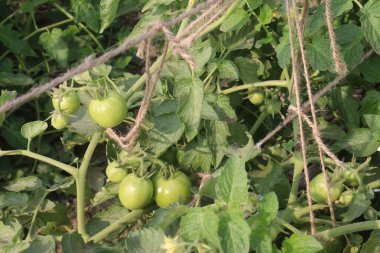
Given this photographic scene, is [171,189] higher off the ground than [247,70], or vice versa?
[247,70]

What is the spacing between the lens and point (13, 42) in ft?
7.89

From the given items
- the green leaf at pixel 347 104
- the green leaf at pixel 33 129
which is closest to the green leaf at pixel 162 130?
the green leaf at pixel 33 129

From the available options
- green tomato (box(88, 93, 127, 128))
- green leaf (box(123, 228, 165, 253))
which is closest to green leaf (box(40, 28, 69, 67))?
green tomato (box(88, 93, 127, 128))

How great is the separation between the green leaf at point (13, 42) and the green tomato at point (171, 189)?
112cm

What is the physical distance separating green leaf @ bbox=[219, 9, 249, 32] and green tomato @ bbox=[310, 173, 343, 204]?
19.3 inches

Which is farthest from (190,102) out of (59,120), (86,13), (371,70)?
(86,13)

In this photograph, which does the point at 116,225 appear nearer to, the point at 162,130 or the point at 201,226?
the point at 162,130

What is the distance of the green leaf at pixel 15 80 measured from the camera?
229cm

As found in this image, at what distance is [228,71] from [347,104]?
48 centimetres

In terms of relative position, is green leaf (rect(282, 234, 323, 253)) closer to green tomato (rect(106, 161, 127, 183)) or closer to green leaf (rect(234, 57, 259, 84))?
green tomato (rect(106, 161, 127, 183))

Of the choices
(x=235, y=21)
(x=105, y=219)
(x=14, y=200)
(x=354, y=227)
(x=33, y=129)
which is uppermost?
(x=235, y=21)

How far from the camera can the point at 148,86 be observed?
4.41ft

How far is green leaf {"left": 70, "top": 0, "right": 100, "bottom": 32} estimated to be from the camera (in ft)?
7.63

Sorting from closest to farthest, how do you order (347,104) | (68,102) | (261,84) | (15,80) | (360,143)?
(68,102), (360,143), (261,84), (347,104), (15,80)
